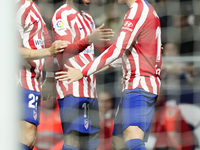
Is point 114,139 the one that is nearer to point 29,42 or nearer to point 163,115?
point 163,115

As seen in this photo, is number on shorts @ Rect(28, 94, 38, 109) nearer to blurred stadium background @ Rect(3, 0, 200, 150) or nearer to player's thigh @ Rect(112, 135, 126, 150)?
blurred stadium background @ Rect(3, 0, 200, 150)

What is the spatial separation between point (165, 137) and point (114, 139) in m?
0.34

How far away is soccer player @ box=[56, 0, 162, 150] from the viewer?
897mm

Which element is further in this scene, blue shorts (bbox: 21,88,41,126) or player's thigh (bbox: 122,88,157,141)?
blue shorts (bbox: 21,88,41,126)

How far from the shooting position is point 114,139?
1042 millimetres

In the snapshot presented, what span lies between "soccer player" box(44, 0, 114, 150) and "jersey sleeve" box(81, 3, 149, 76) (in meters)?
0.20

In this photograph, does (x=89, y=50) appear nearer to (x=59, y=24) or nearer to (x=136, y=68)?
(x=59, y=24)

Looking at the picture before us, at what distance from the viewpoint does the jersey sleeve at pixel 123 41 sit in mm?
A: 893

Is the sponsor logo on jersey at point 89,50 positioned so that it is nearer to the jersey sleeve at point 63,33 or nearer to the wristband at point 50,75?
the jersey sleeve at point 63,33

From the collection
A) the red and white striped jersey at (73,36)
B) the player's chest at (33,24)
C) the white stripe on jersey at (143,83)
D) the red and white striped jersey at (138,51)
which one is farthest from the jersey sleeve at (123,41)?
the player's chest at (33,24)

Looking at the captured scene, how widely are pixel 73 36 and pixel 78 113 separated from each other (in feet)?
1.10

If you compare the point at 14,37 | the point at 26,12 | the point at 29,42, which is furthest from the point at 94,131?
the point at 14,37

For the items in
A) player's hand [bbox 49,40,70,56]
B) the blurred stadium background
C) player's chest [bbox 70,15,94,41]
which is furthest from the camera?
the blurred stadium background

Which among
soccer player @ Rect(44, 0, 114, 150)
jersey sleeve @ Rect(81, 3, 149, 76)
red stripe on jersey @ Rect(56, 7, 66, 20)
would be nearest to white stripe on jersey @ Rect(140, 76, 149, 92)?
jersey sleeve @ Rect(81, 3, 149, 76)
